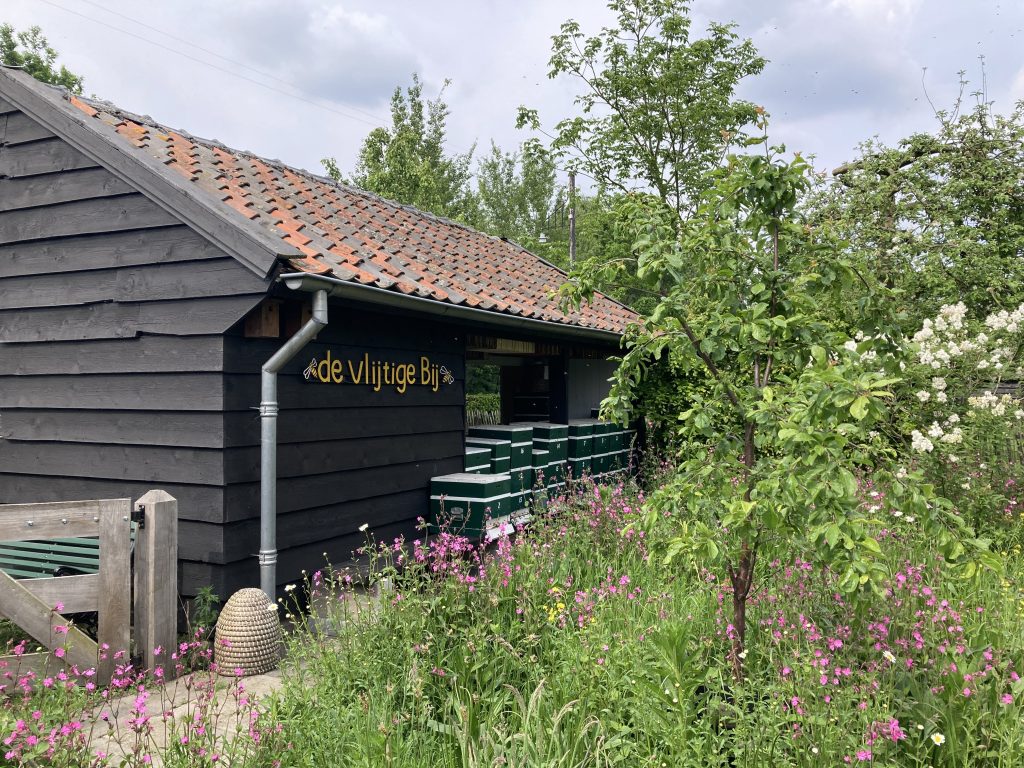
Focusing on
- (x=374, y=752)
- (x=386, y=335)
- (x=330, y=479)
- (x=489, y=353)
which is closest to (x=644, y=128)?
(x=489, y=353)

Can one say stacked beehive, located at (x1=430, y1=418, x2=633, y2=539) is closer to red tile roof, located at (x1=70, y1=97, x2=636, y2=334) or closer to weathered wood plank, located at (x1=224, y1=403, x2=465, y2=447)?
weathered wood plank, located at (x1=224, y1=403, x2=465, y2=447)

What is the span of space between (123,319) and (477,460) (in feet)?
11.1

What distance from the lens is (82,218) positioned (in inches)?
218

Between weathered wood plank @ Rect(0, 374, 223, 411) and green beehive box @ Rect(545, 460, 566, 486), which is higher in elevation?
weathered wood plank @ Rect(0, 374, 223, 411)

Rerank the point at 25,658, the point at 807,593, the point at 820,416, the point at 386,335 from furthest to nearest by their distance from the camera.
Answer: the point at 386,335 → the point at 25,658 → the point at 807,593 → the point at 820,416

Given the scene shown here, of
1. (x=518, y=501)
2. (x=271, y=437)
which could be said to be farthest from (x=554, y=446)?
(x=271, y=437)

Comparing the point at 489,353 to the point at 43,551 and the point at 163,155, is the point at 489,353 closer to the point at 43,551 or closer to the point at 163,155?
the point at 163,155

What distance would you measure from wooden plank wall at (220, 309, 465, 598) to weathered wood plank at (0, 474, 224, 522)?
0.54 feet

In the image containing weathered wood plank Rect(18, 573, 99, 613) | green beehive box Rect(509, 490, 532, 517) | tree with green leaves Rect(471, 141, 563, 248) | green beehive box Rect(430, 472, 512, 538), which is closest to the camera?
weathered wood plank Rect(18, 573, 99, 613)

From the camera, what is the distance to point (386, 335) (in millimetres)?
6277

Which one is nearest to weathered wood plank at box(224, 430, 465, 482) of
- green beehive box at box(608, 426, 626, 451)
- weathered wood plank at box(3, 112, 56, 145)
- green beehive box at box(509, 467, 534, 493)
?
green beehive box at box(509, 467, 534, 493)

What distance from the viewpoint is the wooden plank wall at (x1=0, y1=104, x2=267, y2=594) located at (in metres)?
4.99

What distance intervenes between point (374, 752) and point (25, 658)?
8.32 ft

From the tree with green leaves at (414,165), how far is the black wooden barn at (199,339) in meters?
13.1
